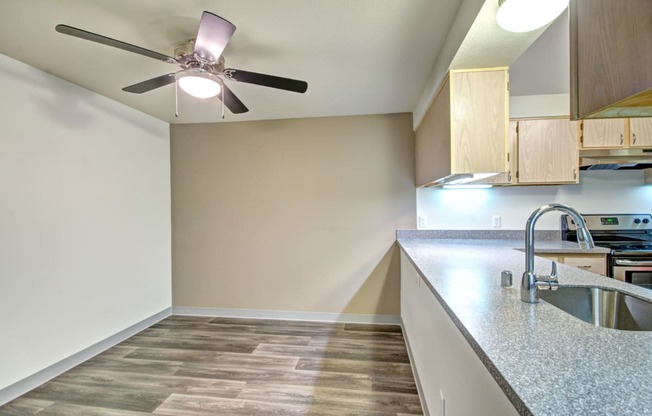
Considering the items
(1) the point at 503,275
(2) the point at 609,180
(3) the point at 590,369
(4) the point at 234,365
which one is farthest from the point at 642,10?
(2) the point at 609,180

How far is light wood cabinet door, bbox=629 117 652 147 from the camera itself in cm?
251

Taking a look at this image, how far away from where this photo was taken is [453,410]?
120 cm

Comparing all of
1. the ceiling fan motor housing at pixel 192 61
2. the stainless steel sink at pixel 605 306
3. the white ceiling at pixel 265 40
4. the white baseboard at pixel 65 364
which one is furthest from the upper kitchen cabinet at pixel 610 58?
the white baseboard at pixel 65 364

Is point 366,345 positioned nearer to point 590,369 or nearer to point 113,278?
point 590,369

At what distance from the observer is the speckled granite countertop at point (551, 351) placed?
583 mm

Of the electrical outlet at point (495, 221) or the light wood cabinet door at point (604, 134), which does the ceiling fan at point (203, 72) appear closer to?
the electrical outlet at point (495, 221)

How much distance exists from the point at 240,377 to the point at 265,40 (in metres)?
2.50

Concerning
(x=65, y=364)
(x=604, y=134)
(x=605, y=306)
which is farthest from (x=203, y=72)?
(x=604, y=134)

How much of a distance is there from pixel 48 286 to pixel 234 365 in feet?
5.24

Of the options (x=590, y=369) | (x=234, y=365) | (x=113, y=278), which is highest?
(x=590, y=369)

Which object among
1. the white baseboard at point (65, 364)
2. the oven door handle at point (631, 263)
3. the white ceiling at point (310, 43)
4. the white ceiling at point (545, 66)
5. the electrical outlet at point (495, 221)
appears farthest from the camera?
the electrical outlet at point (495, 221)

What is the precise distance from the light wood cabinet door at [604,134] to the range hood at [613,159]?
0.20 feet

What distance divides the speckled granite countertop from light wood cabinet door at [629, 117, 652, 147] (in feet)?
6.36

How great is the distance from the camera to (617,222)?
289 cm
